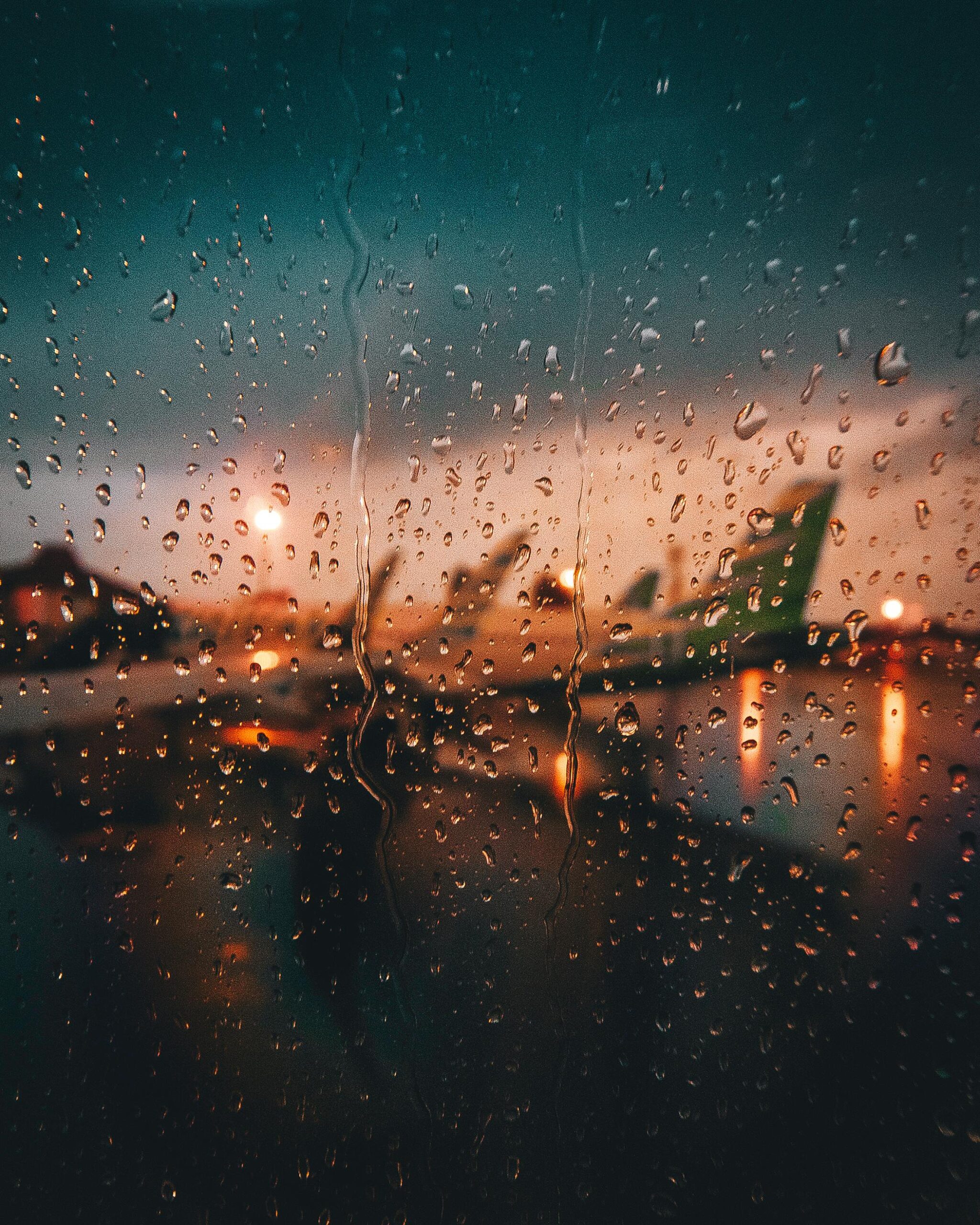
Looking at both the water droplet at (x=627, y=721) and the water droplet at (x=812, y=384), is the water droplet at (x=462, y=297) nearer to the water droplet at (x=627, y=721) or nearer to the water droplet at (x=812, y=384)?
the water droplet at (x=812, y=384)

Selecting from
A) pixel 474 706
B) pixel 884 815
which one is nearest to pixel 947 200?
pixel 884 815

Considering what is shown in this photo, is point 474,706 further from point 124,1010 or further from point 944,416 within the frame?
point 944,416

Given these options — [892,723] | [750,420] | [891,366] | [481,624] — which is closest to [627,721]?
[481,624]

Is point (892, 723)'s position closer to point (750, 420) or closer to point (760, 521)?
point (760, 521)

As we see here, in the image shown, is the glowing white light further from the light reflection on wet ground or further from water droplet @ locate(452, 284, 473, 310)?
water droplet @ locate(452, 284, 473, 310)

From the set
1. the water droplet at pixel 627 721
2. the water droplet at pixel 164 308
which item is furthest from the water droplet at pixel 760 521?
the water droplet at pixel 164 308
